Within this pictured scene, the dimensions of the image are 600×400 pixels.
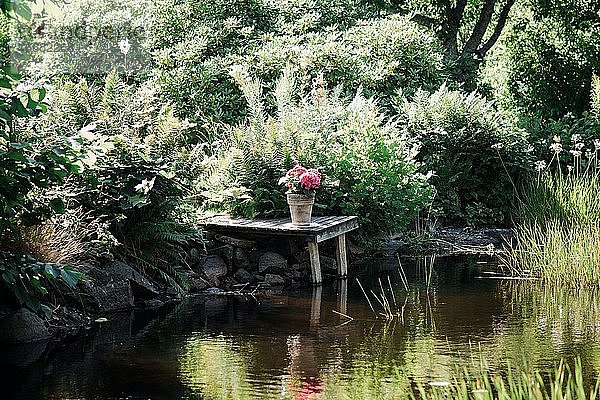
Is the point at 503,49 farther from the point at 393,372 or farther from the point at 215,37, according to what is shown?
the point at 393,372

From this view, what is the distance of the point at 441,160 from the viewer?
12.3m

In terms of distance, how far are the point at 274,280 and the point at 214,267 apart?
582 mm

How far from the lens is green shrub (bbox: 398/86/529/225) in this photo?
12.1 m

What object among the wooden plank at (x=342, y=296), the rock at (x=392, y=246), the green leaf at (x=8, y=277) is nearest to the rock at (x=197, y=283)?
the wooden plank at (x=342, y=296)

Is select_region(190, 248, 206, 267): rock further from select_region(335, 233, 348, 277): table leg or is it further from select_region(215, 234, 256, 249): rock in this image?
select_region(335, 233, 348, 277): table leg

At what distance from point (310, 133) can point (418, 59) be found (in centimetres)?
420

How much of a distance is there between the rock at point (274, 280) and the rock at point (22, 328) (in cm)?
257

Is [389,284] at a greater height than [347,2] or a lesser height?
lesser

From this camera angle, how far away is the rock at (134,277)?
743 cm

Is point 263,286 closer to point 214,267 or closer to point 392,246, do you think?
point 214,267

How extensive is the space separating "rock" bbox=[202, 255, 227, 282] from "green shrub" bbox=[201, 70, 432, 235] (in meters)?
0.64

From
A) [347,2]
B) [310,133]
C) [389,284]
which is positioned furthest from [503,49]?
[389,284]

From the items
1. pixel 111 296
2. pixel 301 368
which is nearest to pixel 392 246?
pixel 111 296

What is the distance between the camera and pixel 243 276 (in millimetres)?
8656
